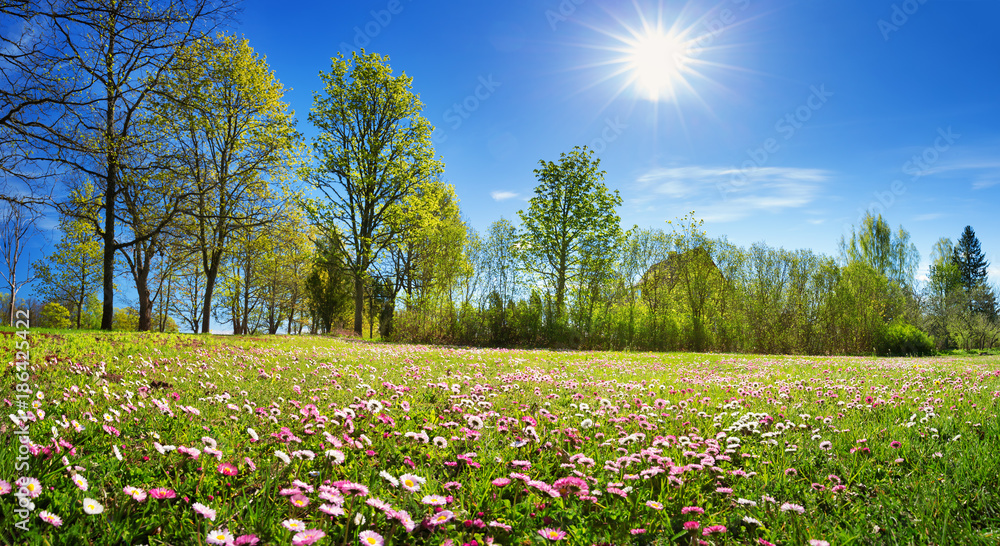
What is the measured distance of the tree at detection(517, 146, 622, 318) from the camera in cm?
2233

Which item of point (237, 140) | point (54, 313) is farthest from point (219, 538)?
point (54, 313)

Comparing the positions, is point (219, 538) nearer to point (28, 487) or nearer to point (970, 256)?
point (28, 487)

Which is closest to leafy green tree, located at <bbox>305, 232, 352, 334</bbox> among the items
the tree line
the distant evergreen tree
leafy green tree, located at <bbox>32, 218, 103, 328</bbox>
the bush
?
the tree line

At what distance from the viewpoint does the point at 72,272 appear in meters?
26.6

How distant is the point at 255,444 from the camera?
2.64m

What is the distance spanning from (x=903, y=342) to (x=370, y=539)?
1184 inches

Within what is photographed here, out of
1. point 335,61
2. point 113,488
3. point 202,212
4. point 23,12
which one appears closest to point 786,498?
point 113,488

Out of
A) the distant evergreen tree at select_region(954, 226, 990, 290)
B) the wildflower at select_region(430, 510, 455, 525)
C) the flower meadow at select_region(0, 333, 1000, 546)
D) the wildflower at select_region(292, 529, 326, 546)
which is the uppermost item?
the distant evergreen tree at select_region(954, 226, 990, 290)

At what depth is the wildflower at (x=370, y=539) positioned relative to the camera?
1.42 metres

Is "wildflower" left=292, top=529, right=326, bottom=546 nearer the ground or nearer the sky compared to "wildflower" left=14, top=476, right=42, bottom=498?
nearer the ground

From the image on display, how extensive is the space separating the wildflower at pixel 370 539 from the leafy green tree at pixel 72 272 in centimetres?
2561

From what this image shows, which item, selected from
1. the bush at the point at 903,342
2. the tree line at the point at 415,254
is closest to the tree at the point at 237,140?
the tree line at the point at 415,254

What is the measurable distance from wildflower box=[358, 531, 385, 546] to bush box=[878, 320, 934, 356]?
2927 centimetres

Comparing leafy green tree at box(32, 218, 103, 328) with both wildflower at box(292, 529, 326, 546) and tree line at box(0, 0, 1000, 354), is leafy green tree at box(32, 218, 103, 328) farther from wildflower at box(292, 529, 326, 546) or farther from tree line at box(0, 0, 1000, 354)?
wildflower at box(292, 529, 326, 546)
